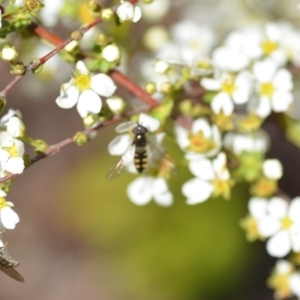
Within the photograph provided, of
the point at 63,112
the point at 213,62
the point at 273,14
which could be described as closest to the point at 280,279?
the point at 213,62

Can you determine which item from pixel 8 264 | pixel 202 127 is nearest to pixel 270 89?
pixel 202 127

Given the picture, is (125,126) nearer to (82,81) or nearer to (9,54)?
(82,81)

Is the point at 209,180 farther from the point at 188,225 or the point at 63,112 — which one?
the point at 63,112

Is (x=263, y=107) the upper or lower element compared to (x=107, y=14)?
lower

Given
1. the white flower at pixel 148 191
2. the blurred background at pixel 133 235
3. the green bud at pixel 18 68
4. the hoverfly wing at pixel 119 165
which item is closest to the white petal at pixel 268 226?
→ the white flower at pixel 148 191

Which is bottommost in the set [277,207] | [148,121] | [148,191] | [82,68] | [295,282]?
[295,282]
